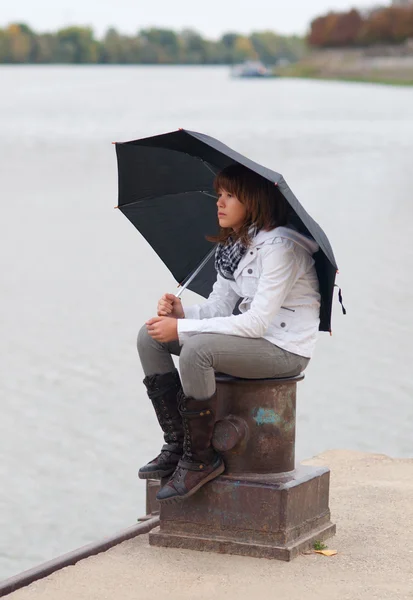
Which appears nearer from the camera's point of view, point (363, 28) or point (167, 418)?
point (167, 418)

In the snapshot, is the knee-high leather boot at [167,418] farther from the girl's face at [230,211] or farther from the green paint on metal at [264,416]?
the girl's face at [230,211]

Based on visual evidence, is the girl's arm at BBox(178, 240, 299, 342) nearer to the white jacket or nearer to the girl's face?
the white jacket

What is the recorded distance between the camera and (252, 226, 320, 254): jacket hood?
4570 millimetres

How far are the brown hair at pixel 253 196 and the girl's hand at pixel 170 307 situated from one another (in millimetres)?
391

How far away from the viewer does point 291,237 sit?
4.56 m

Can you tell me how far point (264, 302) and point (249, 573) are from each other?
975 millimetres

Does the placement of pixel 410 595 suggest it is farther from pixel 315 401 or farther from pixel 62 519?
pixel 315 401

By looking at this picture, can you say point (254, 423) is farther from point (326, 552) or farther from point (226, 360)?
point (326, 552)

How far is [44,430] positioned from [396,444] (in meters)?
2.40

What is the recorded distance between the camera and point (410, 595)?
4246 mm

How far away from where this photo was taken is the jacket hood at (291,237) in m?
4.57

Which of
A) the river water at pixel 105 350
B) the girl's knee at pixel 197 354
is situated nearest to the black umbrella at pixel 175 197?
the girl's knee at pixel 197 354

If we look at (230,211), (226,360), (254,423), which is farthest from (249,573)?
(230,211)

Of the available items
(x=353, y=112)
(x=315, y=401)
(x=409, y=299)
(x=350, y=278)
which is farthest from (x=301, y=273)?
(x=353, y=112)
